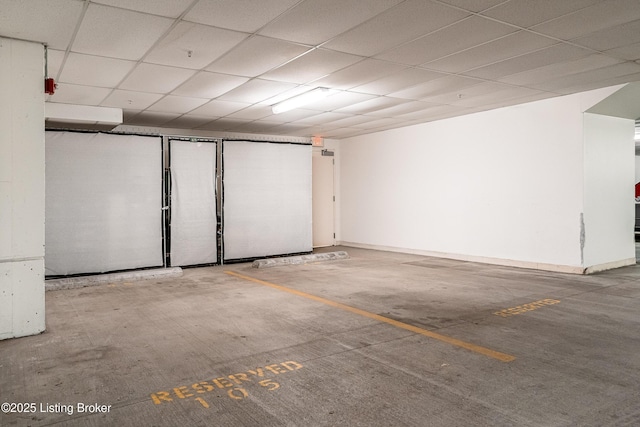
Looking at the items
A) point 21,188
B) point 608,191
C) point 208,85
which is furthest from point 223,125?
point 608,191

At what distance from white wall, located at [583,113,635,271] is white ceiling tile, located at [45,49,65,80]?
772 centimetres

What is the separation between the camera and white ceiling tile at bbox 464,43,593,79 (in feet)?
15.6

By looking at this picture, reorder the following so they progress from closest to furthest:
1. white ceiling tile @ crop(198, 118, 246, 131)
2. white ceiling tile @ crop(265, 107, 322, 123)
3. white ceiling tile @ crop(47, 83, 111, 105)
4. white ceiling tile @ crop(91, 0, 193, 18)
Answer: white ceiling tile @ crop(91, 0, 193, 18) < white ceiling tile @ crop(47, 83, 111, 105) < white ceiling tile @ crop(265, 107, 322, 123) < white ceiling tile @ crop(198, 118, 246, 131)

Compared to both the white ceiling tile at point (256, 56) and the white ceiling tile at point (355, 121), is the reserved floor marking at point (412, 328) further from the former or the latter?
the white ceiling tile at point (355, 121)

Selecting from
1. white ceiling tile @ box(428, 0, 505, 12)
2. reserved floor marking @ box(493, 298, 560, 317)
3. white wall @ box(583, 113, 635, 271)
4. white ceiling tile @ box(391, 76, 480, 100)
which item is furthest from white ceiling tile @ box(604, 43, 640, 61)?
reserved floor marking @ box(493, 298, 560, 317)

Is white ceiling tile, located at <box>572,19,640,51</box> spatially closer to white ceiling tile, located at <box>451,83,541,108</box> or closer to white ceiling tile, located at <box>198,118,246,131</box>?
white ceiling tile, located at <box>451,83,541,108</box>

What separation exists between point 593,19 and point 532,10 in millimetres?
702

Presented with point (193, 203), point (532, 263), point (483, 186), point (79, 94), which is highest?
point (79, 94)

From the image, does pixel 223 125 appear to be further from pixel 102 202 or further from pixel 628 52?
pixel 628 52

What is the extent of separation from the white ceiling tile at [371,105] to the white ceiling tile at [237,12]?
3498 mm

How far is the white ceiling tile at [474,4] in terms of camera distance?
354cm

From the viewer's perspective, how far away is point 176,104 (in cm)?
731

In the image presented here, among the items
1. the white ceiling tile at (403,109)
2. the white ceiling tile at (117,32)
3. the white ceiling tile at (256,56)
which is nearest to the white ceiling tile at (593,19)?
the white ceiling tile at (256,56)

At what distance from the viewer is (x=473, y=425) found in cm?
247
